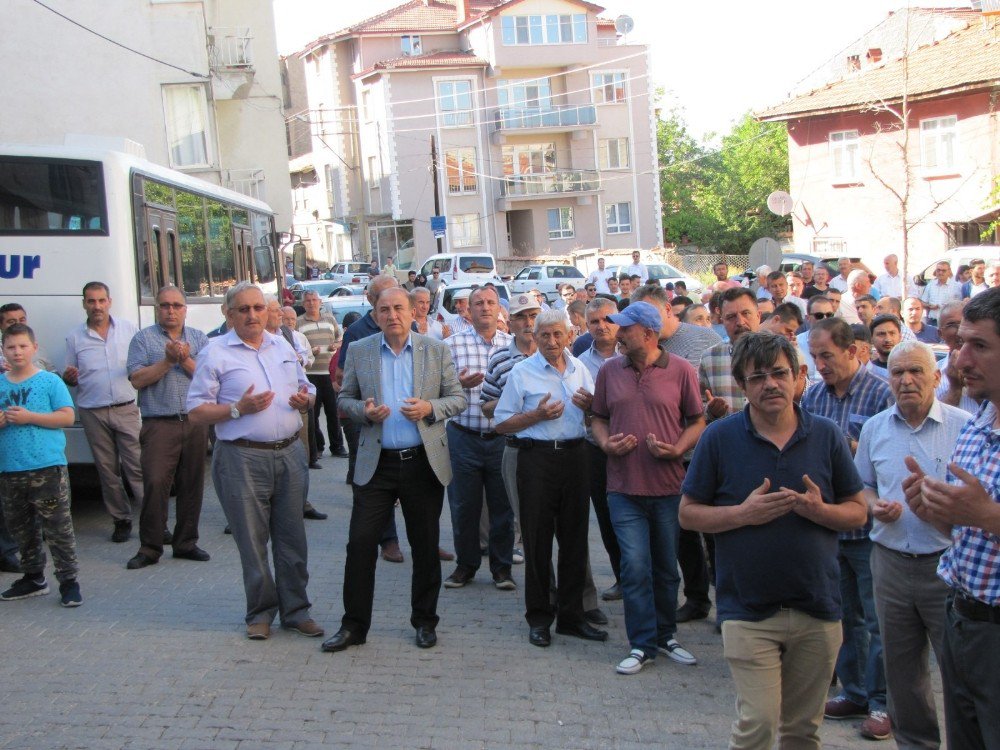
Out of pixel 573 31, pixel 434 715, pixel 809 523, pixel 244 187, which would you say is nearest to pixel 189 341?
pixel 434 715

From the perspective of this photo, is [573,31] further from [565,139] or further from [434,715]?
[434,715]

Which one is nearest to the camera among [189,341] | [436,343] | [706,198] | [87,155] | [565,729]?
[565,729]

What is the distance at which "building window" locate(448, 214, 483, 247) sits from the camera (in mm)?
56312

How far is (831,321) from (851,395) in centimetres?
40

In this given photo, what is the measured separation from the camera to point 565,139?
5756cm

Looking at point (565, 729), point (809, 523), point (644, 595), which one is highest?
point (809, 523)

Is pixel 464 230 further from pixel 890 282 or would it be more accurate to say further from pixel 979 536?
pixel 979 536

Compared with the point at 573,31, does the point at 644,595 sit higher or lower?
lower

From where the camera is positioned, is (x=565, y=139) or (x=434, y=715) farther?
(x=565, y=139)

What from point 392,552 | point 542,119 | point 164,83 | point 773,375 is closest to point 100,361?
point 392,552

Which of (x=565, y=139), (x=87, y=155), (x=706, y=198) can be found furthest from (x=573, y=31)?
(x=87, y=155)

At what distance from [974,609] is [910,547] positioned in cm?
117

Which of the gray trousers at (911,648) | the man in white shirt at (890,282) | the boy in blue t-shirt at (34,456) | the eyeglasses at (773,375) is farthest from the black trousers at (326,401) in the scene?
the man in white shirt at (890,282)

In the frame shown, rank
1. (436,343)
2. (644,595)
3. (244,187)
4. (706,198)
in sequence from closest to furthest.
Answer: 1. (644,595)
2. (436,343)
3. (244,187)
4. (706,198)
